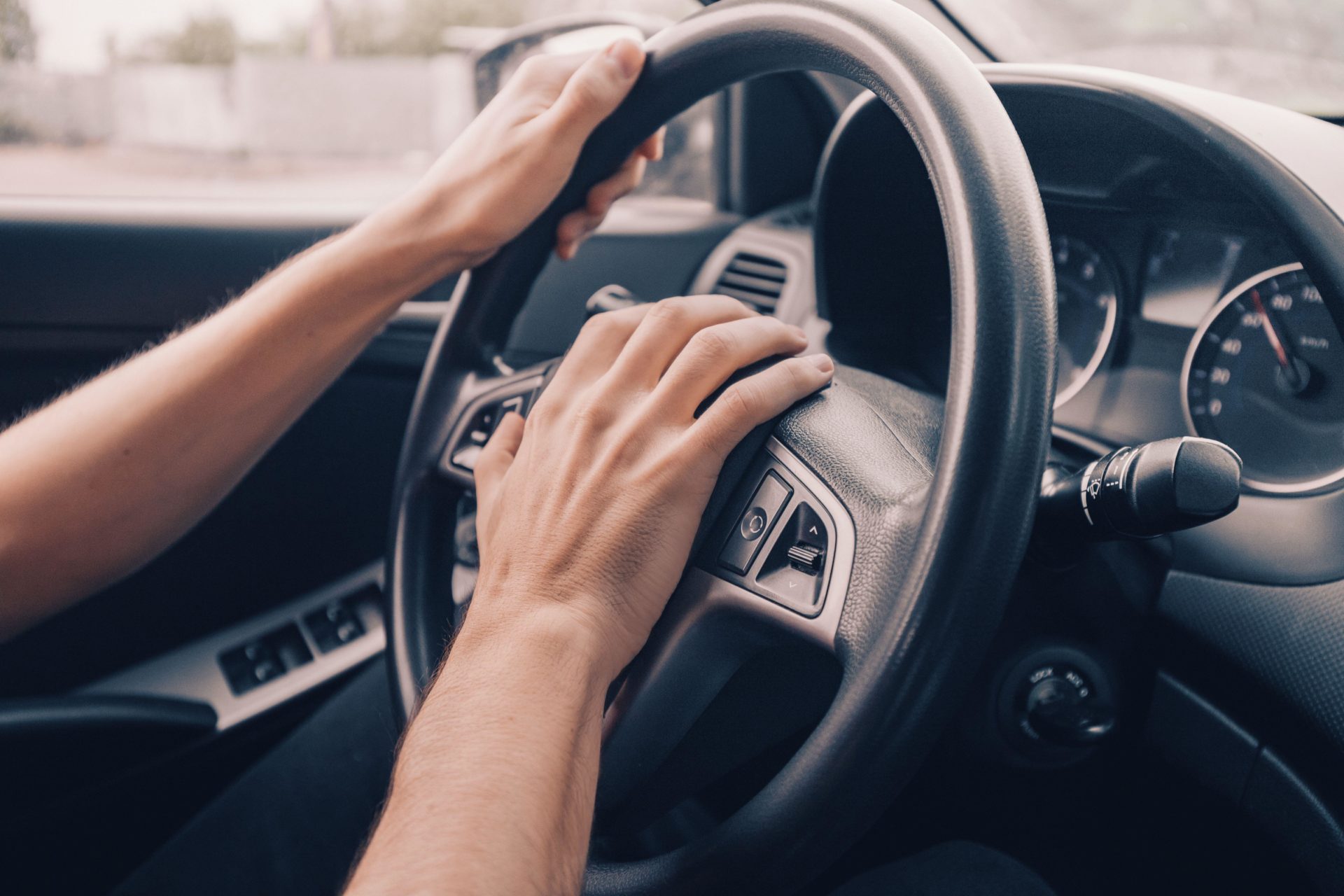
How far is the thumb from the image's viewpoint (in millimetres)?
846

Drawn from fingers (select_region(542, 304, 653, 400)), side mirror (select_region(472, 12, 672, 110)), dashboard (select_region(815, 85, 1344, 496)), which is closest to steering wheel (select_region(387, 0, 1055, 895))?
fingers (select_region(542, 304, 653, 400))

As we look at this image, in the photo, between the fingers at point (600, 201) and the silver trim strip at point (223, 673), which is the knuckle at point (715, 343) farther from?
the silver trim strip at point (223, 673)

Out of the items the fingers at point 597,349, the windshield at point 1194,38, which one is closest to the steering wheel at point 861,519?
the fingers at point 597,349

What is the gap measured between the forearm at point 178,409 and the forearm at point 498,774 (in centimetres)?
45

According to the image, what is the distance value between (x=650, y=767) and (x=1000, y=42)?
95 centimetres

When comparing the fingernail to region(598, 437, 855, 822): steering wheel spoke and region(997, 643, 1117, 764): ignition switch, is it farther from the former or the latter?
region(997, 643, 1117, 764): ignition switch

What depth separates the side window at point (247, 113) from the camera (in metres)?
1.61

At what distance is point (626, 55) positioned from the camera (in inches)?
33.3

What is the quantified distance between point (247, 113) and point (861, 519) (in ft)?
7.00

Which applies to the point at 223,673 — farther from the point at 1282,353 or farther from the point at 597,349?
the point at 1282,353

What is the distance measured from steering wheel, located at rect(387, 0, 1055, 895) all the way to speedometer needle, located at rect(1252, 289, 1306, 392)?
293 millimetres

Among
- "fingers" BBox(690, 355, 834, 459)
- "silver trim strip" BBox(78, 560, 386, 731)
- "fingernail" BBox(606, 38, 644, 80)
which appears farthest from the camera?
"silver trim strip" BBox(78, 560, 386, 731)

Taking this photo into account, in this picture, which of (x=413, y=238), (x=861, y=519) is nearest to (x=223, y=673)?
(x=413, y=238)

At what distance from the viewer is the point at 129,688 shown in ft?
4.39
